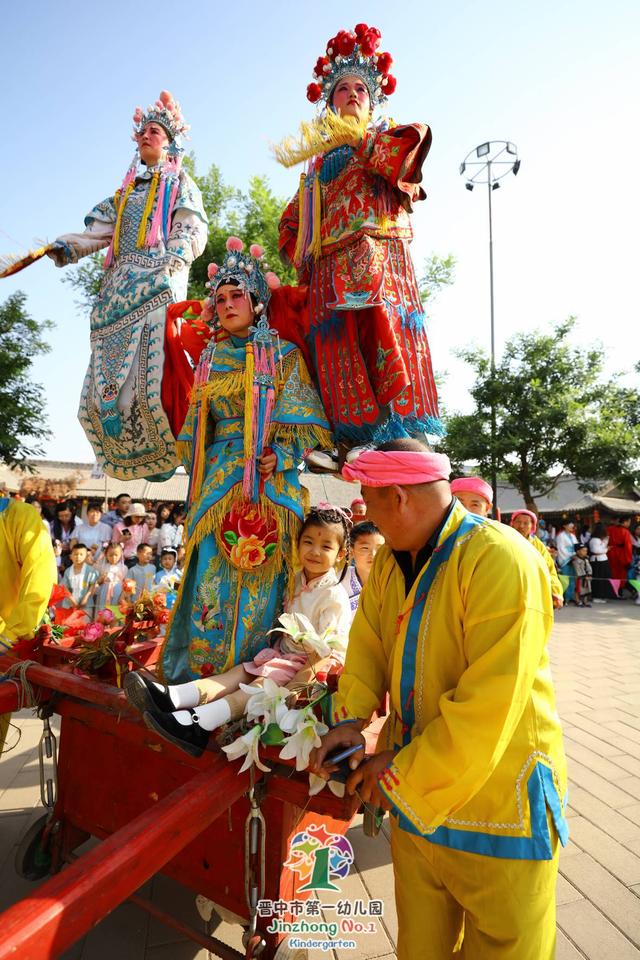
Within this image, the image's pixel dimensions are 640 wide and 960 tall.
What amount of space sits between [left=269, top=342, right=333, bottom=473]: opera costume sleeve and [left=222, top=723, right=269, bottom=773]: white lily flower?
1.31 meters

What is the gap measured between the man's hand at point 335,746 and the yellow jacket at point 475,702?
0.07m

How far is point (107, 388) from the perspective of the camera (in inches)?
113

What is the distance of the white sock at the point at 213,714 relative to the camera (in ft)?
6.04

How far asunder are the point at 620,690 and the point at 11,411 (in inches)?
480

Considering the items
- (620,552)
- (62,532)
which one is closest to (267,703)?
(62,532)

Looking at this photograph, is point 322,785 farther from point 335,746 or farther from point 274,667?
point 274,667

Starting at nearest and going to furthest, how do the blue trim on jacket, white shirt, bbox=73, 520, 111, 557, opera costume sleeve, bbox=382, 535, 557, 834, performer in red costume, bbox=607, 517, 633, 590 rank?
opera costume sleeve, bbox=382, 535, 557, 834 < the blue trim on jacket < white shirt, bbox=73, 520, 111, 557 < performer in red costume, bbox=607, 517, 633, 590

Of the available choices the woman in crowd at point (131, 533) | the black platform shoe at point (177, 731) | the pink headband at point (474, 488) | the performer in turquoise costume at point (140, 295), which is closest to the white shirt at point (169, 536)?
the woman in crowd at point (131, 533)

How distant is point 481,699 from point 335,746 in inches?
18.6

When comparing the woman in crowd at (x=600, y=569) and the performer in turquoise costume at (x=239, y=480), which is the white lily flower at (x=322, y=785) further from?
the woman in crowd at (x=600, y=569)

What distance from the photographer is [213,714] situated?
1.88 metres

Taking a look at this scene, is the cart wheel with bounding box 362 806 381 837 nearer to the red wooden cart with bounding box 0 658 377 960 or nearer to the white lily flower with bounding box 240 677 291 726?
the red wooden cart with bounding box 0 658 377 960

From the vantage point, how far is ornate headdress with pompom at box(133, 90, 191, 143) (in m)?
3.26

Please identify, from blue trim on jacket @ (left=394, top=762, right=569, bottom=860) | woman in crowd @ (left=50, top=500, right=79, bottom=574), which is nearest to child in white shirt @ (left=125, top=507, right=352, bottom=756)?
blue trim on jacket @ (left=394, top=762, right=569, bottom=860)
